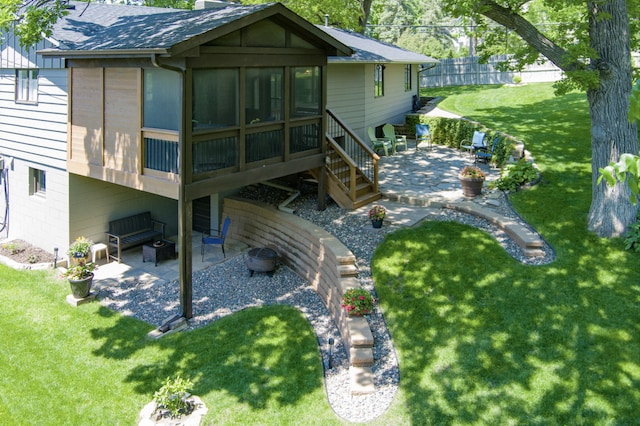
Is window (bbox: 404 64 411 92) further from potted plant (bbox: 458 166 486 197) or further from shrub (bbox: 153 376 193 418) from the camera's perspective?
shrub (bbox: 153 376 193 418)

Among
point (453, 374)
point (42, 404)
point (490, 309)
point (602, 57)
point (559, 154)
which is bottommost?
point (42, 404)

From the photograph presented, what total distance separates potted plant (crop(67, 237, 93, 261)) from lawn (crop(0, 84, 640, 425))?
2.69 feet

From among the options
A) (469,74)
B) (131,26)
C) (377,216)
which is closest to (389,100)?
(377,216)

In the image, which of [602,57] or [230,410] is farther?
[602,57]

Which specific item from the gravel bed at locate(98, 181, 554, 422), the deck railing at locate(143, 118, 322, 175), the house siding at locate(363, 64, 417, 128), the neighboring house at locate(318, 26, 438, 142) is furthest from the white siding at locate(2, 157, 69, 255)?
the house siding at locate(363, 64, 417, 128)

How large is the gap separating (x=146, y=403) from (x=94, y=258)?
6.25m

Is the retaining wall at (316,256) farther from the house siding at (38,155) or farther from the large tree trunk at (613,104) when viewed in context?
the large tree trunk at (613,104)

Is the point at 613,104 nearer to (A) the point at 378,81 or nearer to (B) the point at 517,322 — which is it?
(B) the point at 517,322

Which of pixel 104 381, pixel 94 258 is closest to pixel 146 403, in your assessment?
A: pixel 104 381

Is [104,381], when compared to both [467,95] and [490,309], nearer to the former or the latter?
[490,309]

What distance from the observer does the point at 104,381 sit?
→ 29.5 feet

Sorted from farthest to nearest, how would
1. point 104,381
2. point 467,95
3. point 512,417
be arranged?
point 467,95 → point 104,381 → point 512,417

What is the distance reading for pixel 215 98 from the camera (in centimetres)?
1093

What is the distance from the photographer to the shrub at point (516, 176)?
45.9ft
